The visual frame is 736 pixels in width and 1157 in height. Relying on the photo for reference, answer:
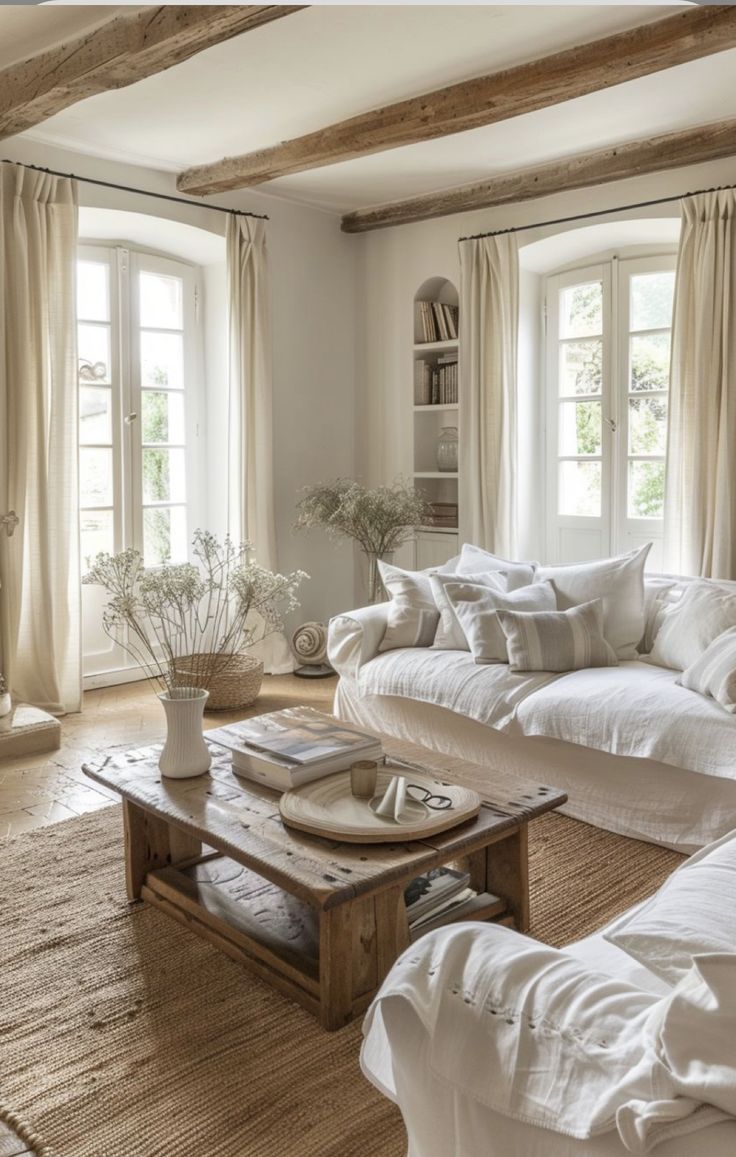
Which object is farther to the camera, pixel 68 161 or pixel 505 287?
pixel 505 287

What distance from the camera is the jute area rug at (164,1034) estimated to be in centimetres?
184

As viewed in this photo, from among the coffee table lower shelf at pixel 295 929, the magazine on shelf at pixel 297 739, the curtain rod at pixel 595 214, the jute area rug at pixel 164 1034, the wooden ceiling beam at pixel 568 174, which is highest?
the wooden ceiling beam at pixel 568 174

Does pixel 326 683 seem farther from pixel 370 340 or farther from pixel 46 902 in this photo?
pixel 46 902

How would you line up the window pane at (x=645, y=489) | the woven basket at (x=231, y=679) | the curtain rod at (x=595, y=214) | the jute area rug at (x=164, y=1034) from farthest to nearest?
the window pane at (x=645, y=489), the woven basket at (x=231, y=679), the curtain rod at (x=595, y=214), the jute area rug at (x=164, y=1034)

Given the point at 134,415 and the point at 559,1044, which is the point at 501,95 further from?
the point at 559,1044

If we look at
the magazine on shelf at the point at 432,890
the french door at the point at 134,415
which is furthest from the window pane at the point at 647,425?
the magazine on shelf at the point at 432,890

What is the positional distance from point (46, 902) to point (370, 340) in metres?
4.31

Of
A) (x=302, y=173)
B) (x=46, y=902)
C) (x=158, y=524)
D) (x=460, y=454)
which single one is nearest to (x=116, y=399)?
(x=158, y=524)

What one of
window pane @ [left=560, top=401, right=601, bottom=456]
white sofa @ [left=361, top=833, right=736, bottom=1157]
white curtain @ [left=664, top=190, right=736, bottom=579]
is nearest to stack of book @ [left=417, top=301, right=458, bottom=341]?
window pane @ [left=560, top=401, right=601, bottom=456]

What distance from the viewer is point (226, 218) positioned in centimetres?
541

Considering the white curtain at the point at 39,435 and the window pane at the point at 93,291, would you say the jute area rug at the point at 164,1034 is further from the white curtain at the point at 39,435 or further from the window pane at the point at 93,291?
the window pane at the point at 93,291

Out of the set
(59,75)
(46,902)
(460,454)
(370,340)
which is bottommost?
(46,902)

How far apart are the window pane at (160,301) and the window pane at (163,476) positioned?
0.73 meters

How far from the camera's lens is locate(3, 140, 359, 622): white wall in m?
5.75
